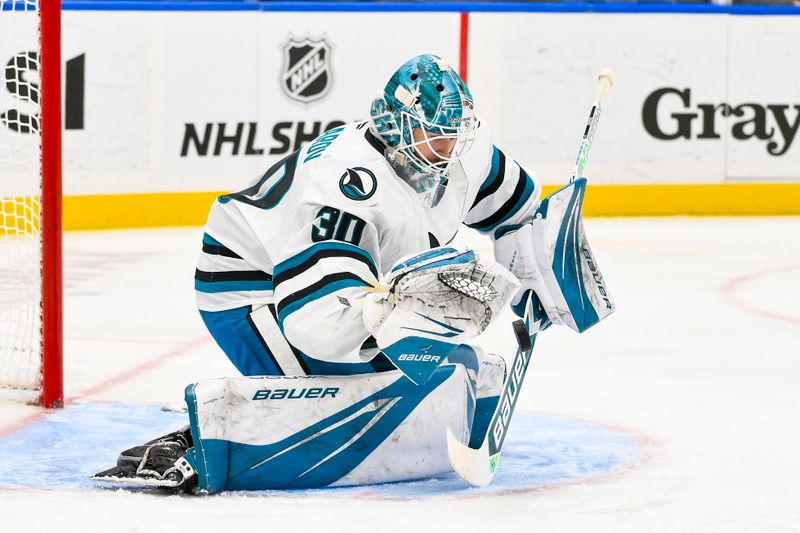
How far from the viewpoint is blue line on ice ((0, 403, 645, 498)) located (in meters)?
2.84

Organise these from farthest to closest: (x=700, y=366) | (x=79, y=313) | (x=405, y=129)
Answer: (x=79, y=313) → (x=700, y=366) → (x=405, y=129)

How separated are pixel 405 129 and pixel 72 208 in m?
4.39

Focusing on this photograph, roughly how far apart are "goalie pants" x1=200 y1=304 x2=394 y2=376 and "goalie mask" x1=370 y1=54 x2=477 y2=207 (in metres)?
0.36

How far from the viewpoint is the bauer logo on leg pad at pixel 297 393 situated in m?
2.77

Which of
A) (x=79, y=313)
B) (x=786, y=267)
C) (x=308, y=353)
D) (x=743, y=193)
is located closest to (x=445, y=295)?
(x=308, y=353)

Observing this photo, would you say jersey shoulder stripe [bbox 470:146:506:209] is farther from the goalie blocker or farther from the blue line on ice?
the blue line on ice

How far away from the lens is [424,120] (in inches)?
106

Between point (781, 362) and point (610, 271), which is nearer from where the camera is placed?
point (781, 362)

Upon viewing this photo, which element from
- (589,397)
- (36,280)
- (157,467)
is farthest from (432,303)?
(36,280)

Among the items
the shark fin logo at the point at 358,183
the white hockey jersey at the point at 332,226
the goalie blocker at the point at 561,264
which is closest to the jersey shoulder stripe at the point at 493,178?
the white hockey jersey at the point at 332,226

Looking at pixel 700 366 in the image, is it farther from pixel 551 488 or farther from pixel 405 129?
pixel 405 129

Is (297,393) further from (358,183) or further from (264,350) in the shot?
(358,183)

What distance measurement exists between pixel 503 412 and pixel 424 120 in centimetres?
62

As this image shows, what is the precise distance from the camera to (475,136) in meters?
2.85
